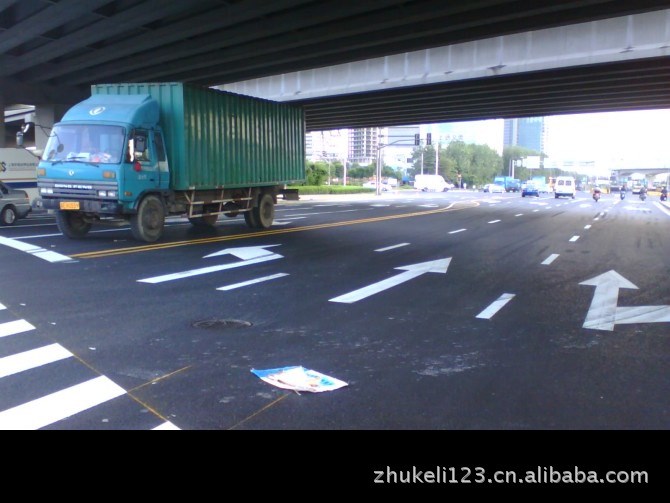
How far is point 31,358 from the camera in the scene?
6844mm

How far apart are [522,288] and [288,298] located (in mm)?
4310

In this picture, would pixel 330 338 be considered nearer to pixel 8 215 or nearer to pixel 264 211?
pixel 264 211

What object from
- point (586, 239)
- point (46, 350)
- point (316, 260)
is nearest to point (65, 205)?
point (316, 260)

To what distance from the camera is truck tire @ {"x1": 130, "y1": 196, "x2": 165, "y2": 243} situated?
1655 centimetres

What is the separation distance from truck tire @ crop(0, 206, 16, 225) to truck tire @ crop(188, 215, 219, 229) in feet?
18.5

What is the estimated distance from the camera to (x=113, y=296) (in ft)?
33.3

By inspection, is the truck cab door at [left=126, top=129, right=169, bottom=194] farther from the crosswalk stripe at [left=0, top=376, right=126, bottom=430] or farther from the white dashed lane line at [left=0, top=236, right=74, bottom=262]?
the crosswalk stripe at [left=0, top=376, right=126, bottom=430]

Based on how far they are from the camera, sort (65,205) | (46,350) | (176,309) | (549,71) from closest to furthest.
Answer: (46,350)
(176,309)
(65,205)
(549,71)

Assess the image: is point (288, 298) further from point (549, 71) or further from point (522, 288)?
point (549, 71)

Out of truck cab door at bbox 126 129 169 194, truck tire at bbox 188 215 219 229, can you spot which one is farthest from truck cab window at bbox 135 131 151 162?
truck tire at bbox 188 215 219 229

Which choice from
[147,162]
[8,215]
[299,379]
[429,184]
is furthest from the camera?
[429,184]

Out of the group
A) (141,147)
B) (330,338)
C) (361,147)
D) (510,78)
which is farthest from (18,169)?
(361,147)

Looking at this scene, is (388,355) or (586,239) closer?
(388,355)

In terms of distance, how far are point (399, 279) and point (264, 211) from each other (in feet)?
34.5
